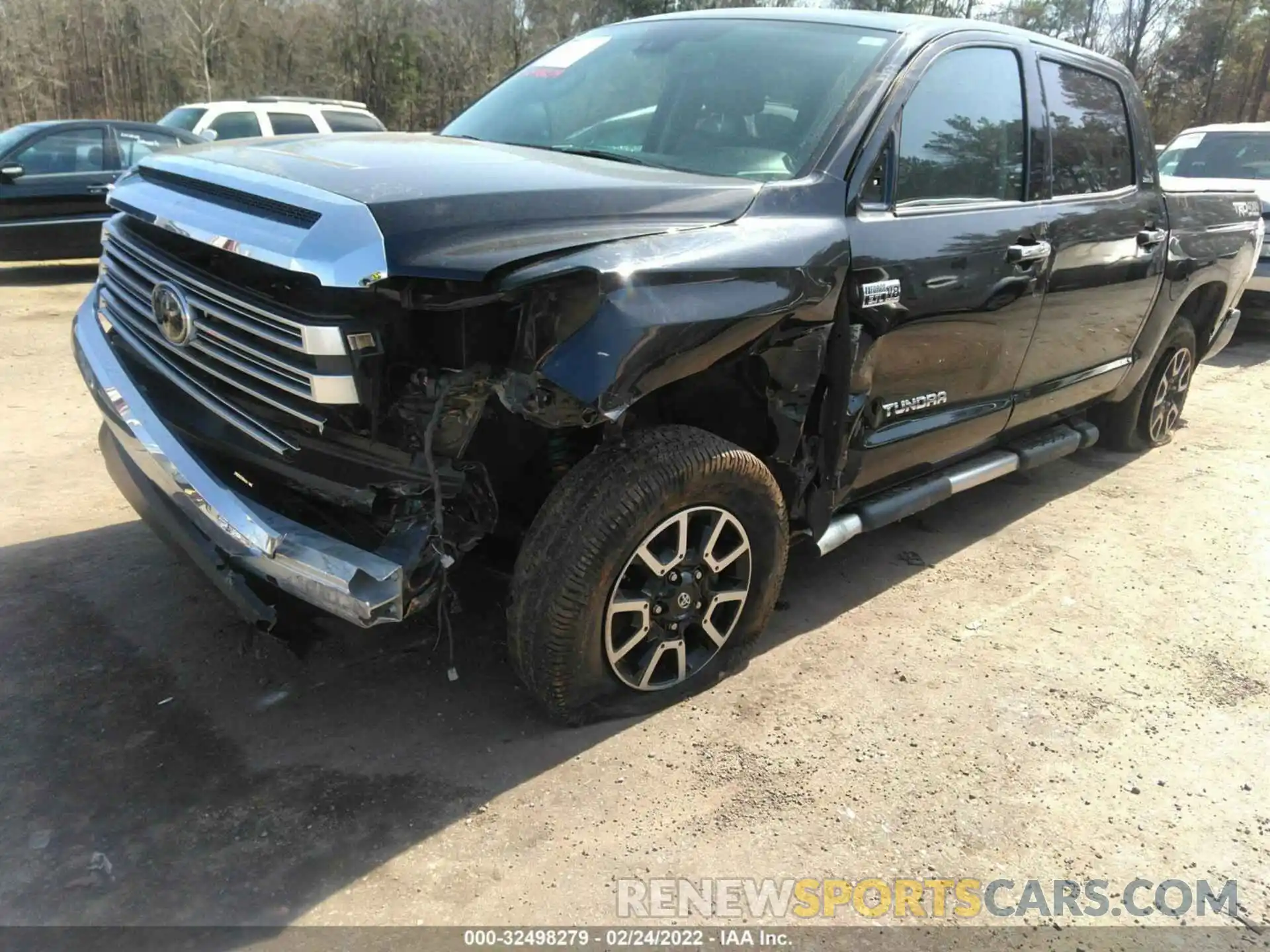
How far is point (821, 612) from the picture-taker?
12.4 feet

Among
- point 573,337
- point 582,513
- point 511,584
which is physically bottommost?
point 511,584

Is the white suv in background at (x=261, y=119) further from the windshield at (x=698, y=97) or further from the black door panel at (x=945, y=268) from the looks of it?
the black door panel at (x=945, y=268)

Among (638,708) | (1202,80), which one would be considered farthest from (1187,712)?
(1202,80)

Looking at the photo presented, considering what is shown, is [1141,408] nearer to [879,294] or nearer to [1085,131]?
[1085,131]

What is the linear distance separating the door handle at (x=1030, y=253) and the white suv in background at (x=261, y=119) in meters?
9.17

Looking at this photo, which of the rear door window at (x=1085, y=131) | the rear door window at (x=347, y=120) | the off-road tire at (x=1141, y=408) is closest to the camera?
the rear door window at (x=1085, y=131)

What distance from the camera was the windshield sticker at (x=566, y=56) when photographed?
4.00m

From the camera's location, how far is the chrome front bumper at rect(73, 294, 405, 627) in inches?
94.7

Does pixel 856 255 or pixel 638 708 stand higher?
pixel 856 255

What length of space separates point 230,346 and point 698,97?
186cm

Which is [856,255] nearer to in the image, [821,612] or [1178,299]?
[821,612]

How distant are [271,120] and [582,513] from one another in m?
10.7

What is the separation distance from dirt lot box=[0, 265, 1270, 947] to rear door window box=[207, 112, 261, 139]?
843 centimetres

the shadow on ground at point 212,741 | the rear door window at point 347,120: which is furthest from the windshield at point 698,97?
the rear door window at point 347,120
